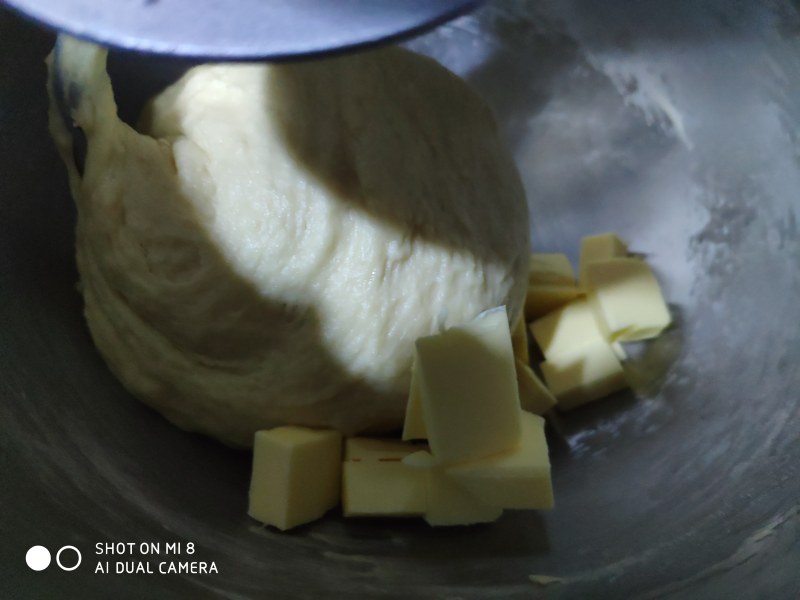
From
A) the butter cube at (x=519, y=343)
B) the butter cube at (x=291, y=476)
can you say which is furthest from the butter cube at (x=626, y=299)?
the butter cube at (x=291, y=476)

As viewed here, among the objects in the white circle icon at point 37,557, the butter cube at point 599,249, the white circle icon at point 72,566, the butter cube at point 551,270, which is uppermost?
the butter cube at point 599,249

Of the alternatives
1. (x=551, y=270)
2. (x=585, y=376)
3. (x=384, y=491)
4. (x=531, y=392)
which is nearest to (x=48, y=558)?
(x=384, y=491)

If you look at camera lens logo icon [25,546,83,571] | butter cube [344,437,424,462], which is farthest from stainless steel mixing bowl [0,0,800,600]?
butter cube [344,437,424,462]

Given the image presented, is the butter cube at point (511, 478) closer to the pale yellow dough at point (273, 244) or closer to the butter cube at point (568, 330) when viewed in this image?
the pale yellow dough at point (273, 244)

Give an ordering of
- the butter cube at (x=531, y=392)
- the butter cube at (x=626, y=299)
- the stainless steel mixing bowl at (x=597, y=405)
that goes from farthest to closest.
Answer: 1. the butter cube at (x=626, y=299)
2. the butter cube at (x=531, y=392)
3. the stainless steel mixing bowl at (x=597, y=405)

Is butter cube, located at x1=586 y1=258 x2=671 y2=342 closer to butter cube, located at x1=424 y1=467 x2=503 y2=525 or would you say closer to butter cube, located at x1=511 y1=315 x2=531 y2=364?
butter cube, located at x1=511 y1=315 x2=531 y2=364
